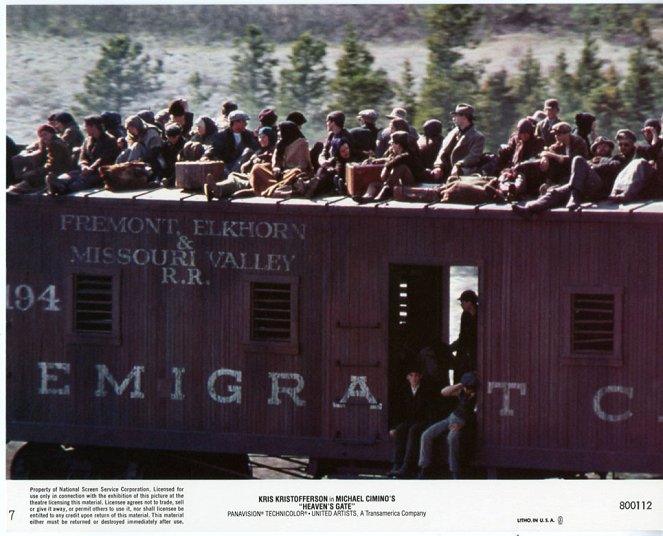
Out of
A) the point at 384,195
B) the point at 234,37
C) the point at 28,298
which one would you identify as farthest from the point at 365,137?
the point at 234,37

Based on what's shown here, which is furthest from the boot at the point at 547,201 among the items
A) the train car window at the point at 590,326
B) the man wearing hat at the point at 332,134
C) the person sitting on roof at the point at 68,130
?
the person sitting on roof at the point at 68,130

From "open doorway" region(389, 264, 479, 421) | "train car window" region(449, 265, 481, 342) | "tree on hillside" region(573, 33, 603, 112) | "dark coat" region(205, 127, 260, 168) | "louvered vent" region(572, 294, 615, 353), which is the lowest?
"train car window" region(449, 265, 481, 342)

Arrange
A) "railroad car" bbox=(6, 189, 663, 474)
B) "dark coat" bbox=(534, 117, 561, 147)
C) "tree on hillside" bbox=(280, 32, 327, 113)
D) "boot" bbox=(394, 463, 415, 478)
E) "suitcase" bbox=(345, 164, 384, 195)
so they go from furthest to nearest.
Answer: "tree on hillside" bbox=(280, 32, 327, 113) → "dark coat" bbox=(534, 117, 561, 147) → "suitcase" bbox=(345, 164, 384, 195) → "boot" bbox=(394, 463, 415, 478) → "railroad car" bbox=(6, 189, 663, 474)

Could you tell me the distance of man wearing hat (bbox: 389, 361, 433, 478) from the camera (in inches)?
788

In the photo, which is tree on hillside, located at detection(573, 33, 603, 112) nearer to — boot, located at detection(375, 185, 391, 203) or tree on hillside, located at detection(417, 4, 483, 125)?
tree on hillside, located at detection(417, 4, 483, 125)

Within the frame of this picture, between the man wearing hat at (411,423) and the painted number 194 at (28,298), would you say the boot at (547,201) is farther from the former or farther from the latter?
the painted number 194 at (28,298)

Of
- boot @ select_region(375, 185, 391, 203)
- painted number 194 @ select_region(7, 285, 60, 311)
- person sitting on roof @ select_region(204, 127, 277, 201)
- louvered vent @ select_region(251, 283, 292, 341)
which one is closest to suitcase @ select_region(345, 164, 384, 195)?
boot @ select_region(375, 185, 391, 203)

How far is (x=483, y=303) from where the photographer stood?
65.1ft

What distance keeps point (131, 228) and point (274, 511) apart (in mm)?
4241

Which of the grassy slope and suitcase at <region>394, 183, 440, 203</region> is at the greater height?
suitcase at <region>394, 183, 440, 203</region>

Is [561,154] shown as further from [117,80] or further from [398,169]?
[117,80]

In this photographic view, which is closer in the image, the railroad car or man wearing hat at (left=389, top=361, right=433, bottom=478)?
the railroad car

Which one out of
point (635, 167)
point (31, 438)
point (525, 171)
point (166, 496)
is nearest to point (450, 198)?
point (525, 171)

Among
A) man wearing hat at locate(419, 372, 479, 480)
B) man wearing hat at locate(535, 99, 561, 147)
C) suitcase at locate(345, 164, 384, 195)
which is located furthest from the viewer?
man wearing hat at locate(535, 99, 561, 147)
